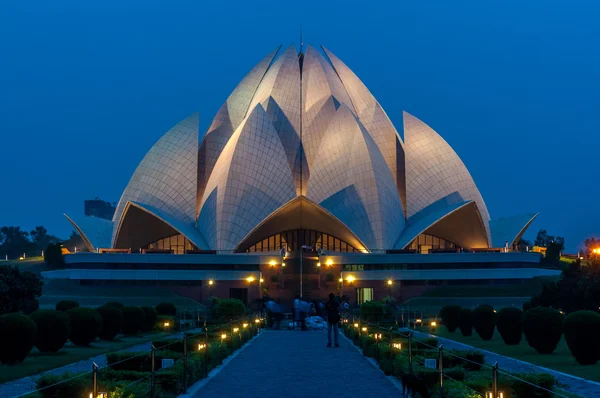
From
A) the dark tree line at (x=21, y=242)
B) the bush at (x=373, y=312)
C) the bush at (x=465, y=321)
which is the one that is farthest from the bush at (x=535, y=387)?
the dark tree line at (x=21, y=242)

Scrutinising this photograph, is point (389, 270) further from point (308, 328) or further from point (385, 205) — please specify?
point (308, 328)

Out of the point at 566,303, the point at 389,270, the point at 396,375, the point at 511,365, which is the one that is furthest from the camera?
the point at 389,270

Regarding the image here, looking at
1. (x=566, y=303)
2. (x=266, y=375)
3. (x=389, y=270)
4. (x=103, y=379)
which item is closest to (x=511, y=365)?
(x=266, y=375)

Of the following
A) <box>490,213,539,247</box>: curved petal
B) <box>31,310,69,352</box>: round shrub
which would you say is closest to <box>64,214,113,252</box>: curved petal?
<box>490,213,539,247</box>: curved petal

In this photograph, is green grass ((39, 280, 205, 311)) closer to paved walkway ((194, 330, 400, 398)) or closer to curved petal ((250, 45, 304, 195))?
curved petal ((250, 45, 304, 195))

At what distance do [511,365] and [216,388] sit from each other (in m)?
7.05

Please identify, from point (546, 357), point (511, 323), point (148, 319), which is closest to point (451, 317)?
point (511, 323)

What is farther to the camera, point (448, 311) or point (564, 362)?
point (448, 311)

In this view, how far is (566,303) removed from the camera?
1184 inches

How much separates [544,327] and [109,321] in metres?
12.8

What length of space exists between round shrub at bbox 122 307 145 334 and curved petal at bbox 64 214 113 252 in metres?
33.8

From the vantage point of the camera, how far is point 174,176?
60.5 meters

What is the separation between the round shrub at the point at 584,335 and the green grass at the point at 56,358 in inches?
413

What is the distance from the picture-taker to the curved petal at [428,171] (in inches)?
2381
